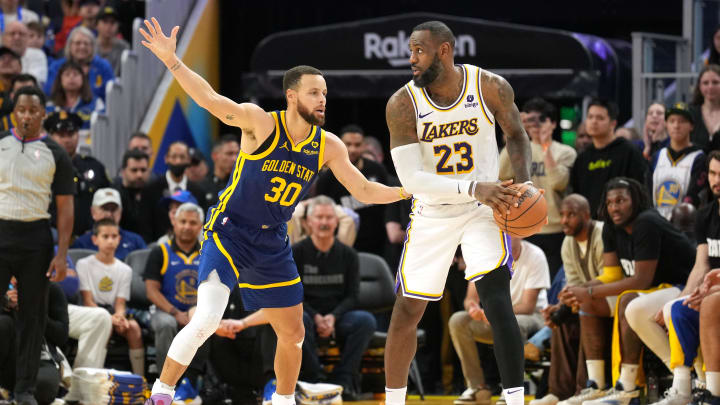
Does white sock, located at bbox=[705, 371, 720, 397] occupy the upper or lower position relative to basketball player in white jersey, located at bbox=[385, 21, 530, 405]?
lower

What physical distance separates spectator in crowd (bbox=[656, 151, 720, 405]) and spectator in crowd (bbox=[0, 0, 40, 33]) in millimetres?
8435

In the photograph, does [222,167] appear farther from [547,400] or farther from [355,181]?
[355,181]

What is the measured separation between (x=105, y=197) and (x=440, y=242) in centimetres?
476

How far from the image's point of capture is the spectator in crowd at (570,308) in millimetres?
8656

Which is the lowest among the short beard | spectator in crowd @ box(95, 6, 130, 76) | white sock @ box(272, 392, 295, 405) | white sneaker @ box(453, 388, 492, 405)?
white sneaker @ box(453, 388, 492, 405)

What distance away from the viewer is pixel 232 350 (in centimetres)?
927

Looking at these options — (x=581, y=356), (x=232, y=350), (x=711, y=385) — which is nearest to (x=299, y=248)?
(x=232, y=350)

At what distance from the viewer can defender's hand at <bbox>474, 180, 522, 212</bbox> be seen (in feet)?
18.6

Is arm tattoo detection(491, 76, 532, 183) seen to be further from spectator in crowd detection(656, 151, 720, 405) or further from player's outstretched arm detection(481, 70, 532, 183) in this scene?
spectator in crowd detection(656, 151, 720, 405)

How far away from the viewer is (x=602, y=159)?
9438 millimetres

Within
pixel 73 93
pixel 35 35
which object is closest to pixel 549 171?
pixel 73 93

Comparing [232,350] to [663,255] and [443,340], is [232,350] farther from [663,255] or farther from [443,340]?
[663,255]

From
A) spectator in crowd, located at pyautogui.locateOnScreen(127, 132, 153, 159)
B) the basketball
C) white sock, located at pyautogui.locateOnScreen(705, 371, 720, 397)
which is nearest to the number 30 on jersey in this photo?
the basketball

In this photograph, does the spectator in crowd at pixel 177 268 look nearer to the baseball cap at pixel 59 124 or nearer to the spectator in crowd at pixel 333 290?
the spectator in crowd at pixel 333 290
